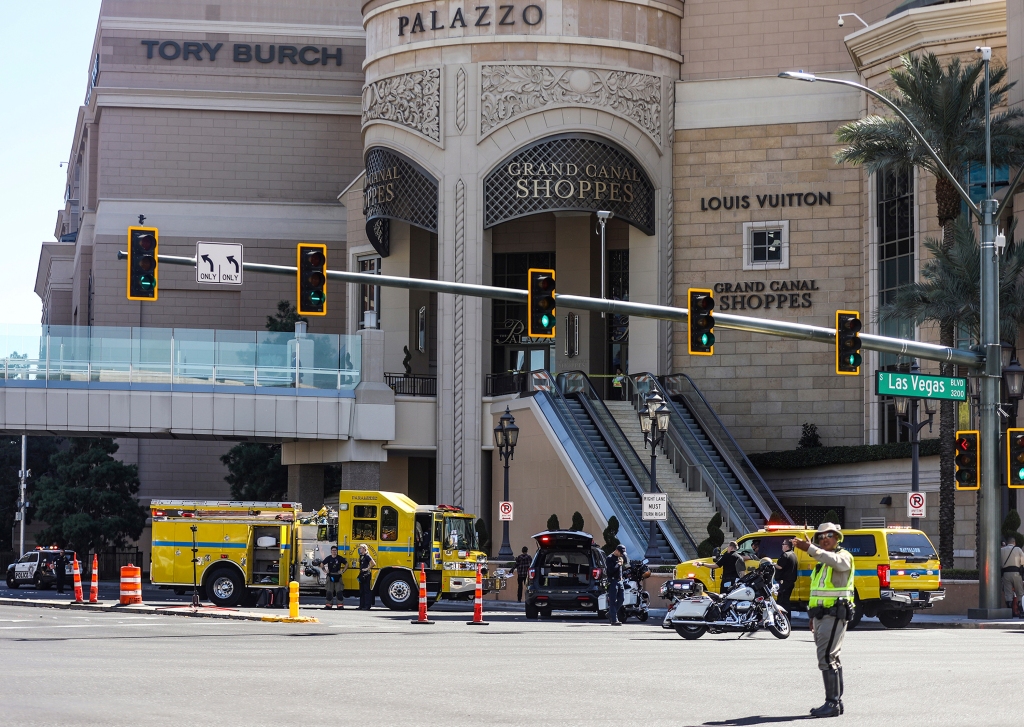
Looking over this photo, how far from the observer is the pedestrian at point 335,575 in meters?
33.5

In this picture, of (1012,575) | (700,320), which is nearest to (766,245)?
(1012,575)

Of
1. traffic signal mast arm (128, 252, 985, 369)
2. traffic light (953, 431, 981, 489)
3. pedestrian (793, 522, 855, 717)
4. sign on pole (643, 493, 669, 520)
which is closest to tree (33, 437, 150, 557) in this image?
sign on pole (643, 493, 669, 520)

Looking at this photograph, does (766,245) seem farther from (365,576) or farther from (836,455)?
(365,576)

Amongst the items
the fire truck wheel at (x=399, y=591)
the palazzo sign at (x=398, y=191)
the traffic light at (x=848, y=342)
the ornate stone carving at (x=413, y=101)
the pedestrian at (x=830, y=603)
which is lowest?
the fire truck wheel at (x=399, y=591)

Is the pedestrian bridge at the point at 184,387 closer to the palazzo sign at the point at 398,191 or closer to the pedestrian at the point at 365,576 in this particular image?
the palazzo sign at the point at 398,191

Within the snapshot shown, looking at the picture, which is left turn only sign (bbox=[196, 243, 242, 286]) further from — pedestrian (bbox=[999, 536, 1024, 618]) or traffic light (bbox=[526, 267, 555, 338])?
pedestrian (bbox=[999, 536, 1024, 618])

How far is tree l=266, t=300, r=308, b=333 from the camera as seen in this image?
55625 millimetres

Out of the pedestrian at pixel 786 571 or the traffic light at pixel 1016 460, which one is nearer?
the pedestrian at pixel 786 571

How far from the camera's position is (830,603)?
43.4ft

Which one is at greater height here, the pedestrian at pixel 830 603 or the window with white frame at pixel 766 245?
the window with white frame at pixel 766 245

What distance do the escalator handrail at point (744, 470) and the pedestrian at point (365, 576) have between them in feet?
35.5

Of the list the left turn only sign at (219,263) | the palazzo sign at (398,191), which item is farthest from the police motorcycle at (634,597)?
the palazzo sign at (398,191)

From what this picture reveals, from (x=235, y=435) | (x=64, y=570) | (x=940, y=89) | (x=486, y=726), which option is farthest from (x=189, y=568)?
(x=486, y=726)

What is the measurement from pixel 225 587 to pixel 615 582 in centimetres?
1010
